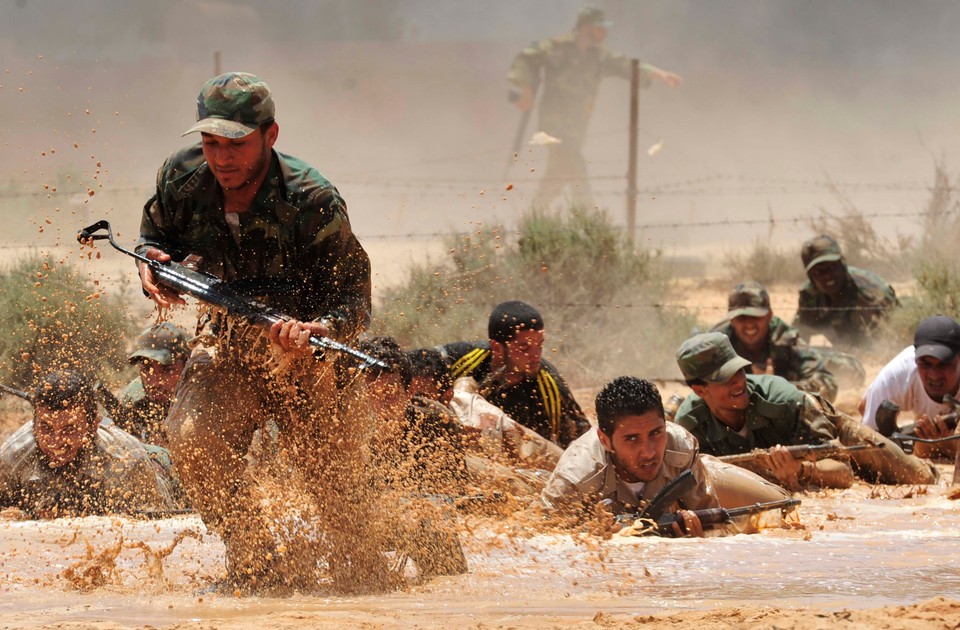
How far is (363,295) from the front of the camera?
4.52 meters

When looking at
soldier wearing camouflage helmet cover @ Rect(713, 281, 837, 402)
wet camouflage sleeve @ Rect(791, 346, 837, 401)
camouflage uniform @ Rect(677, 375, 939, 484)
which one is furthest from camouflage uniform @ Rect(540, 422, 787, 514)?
soldier wearing camouflage helmet cover @ Rect(713, 281, 837, 402)

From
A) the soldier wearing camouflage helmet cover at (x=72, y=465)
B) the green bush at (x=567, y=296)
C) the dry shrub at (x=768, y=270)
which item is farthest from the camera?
the dry shrub at (x=768, y=270)

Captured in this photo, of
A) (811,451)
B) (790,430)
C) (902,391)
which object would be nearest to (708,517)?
(811,451)

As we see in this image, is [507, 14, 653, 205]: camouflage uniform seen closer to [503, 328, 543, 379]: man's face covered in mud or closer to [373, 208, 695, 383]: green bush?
[373, 208, 695, 383]: green bush

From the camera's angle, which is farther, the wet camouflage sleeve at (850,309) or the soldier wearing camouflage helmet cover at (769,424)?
the wet camouflage sleeve at (850,309)

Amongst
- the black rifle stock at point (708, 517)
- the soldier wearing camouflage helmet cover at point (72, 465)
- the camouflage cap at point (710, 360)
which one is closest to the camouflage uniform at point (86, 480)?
the soldier wearing camouflage helmet cover at point (72, 465)

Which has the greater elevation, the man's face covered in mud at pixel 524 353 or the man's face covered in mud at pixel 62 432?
the man's face covered in mud at pixel 524 353

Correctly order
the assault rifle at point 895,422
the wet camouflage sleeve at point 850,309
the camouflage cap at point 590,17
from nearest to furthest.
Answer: the assault rifle at point 895,422
the wet camouflage sleeve at point 850,309
the camouflage cap at point 590,17

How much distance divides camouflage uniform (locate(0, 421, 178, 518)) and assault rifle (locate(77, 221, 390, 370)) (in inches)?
79.3

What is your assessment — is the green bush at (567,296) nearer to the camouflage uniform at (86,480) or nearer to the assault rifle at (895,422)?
the assault rifle at (895,422)

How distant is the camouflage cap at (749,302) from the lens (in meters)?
9.33

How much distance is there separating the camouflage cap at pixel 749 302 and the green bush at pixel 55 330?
170 inches

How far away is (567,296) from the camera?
1212 centimetres

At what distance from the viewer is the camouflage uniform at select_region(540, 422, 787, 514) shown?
17.6 ft
